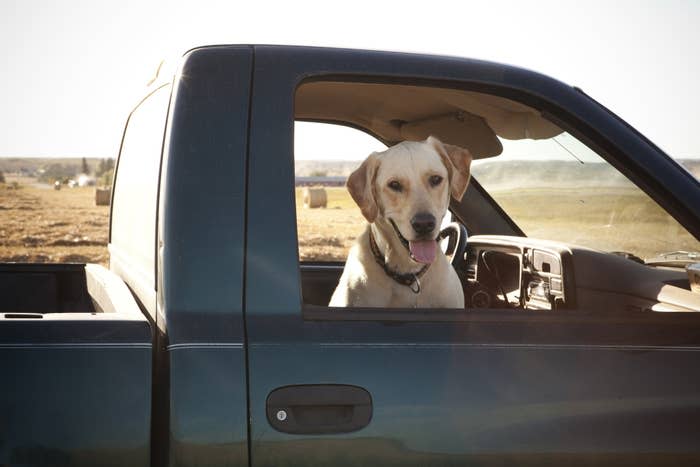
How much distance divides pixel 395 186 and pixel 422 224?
273 millimetres

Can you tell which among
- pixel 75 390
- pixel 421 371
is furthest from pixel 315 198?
pixel 75 390

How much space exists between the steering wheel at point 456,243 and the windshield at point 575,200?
26 cm

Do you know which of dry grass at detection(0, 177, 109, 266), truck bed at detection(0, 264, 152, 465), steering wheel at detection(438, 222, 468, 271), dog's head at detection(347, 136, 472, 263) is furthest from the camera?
dry grass at detection(0, 177, 109, 266)

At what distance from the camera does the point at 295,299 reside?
5.74 feet

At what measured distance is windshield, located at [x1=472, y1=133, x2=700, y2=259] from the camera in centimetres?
223

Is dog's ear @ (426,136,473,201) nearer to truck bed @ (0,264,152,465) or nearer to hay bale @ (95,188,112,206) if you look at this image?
truck bed @ (0,264,152,465)

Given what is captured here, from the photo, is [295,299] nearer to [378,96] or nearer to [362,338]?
[362,338]

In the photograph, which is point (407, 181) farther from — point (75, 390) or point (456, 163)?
point (75, 390)

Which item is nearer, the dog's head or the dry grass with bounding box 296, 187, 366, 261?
the dog's head

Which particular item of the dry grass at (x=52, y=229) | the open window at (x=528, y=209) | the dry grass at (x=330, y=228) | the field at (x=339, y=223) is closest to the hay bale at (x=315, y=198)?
the dry grass at (x=330, y=228)

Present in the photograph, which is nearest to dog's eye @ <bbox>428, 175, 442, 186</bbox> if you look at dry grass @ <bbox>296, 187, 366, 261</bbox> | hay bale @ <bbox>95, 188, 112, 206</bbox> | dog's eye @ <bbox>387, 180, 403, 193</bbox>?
dog's eye @ <bbox>387, 180, 403, 193</bbox>

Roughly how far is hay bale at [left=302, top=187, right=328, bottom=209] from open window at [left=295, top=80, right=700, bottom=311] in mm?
27166

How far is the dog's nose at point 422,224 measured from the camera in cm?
284

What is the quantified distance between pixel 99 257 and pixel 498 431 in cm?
1661
